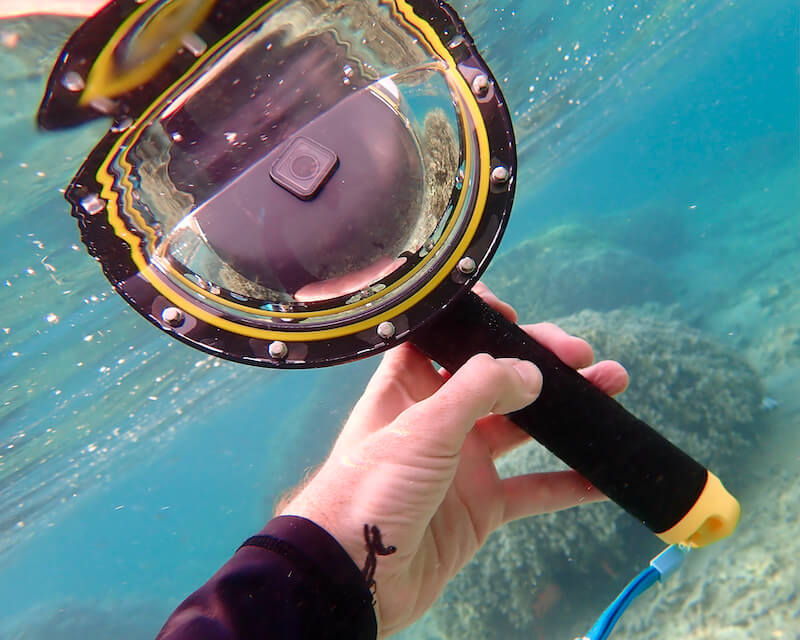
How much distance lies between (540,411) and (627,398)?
5.24 meters

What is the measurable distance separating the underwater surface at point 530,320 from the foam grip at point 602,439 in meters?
1.42

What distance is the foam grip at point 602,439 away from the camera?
1.72 m

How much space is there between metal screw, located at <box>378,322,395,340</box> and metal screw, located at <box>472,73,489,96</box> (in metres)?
0.82

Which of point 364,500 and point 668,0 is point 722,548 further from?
point 668,0

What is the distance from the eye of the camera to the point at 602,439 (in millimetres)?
1738

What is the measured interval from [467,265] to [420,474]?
715 millimetres

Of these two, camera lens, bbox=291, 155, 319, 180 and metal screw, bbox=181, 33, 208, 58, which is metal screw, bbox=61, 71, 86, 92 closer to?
metal screw, bbox=181, 33, 208, 58

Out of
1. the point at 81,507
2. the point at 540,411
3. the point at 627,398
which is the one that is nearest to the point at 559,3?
the point at 627,398

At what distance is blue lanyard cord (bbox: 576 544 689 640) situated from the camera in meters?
1.77

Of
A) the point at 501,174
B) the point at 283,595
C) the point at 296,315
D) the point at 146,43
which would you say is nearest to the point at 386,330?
the point at 296,315

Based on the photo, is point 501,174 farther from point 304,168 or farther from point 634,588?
point 634,588

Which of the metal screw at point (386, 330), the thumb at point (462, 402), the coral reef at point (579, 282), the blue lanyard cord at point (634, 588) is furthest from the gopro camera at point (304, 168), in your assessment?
the coral reef at point (579, 282)

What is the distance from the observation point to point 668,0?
1436 cm

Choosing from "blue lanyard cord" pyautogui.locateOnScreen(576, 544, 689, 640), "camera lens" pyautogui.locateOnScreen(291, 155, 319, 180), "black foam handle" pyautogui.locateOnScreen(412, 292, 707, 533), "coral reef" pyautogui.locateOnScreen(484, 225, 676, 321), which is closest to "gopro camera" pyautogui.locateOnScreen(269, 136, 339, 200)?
"camera lens" pyautogui.locateOnScreen(291, 155, 319, 180)
